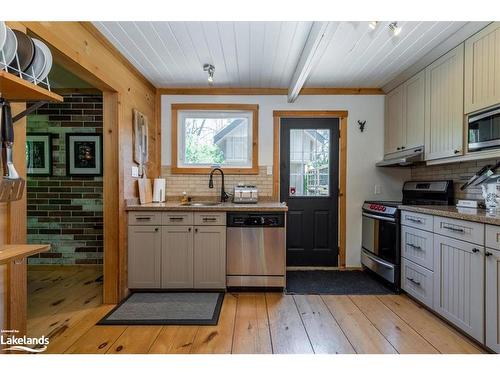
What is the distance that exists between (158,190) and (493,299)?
127 inches

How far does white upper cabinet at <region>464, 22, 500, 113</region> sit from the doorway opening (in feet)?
13.1

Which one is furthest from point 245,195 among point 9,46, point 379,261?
point 9,46

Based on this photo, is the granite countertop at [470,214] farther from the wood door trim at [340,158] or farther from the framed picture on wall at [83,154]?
the framed picture on wall at [83,154]

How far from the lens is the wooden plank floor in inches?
75.0

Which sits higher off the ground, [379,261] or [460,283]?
[460,283]

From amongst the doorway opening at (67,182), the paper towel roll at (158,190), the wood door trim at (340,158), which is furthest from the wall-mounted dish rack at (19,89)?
the wood door trim at (340,158)

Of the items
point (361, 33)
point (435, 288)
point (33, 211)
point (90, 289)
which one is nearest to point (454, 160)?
point (435, 288)

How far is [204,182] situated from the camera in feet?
12.0

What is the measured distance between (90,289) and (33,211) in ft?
4.83

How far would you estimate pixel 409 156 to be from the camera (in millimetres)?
2926

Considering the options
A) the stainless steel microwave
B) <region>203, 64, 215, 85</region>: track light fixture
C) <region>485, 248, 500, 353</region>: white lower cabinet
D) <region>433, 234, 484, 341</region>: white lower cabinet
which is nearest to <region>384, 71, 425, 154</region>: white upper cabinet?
the stainless steel microwave

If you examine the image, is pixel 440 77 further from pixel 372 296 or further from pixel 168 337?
pixel 168 337

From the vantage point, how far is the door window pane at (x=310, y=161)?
367 cm

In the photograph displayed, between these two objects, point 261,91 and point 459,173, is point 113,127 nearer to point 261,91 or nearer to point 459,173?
point 261,91
